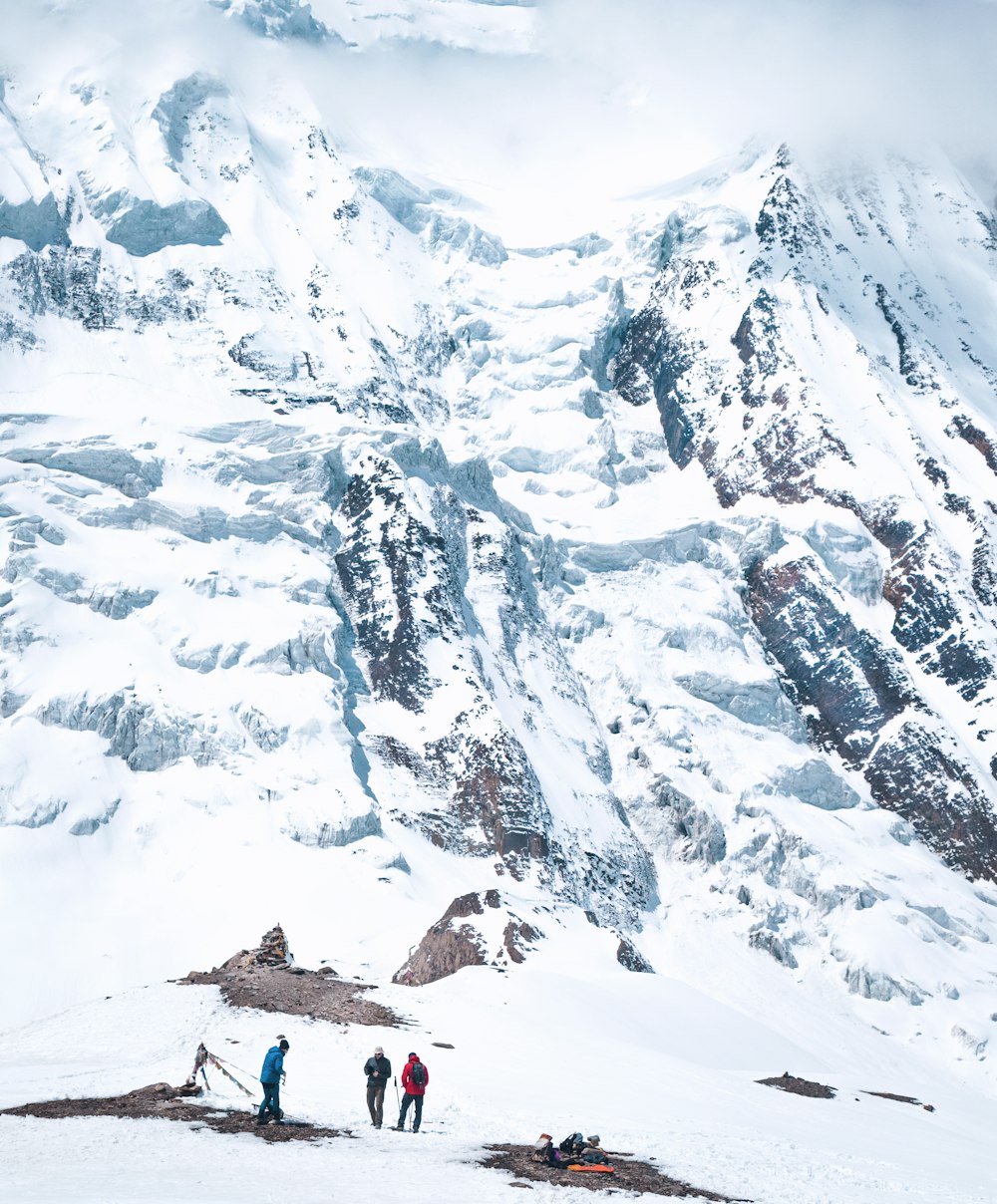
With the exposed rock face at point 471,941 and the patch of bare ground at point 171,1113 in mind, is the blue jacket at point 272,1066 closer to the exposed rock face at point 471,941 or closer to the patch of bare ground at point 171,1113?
the patch of bare ground at point 171,1113

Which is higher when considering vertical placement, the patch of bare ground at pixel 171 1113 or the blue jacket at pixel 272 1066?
the blue jacket at pixel 272 1066

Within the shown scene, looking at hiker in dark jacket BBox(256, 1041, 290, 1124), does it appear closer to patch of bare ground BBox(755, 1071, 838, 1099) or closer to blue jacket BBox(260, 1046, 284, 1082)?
blue jacket BBox(260, 1046, 284, 1082)

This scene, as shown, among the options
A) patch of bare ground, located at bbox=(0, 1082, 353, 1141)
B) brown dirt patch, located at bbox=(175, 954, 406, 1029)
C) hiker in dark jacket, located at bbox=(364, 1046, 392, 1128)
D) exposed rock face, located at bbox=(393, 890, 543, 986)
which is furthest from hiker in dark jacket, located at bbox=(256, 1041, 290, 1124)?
exposed rock face, located at bbox=(393, 890, 543, 986)

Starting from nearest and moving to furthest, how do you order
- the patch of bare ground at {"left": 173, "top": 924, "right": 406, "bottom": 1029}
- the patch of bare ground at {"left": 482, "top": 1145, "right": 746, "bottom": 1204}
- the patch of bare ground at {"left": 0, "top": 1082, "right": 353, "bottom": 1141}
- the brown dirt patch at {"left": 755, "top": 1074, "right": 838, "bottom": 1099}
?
1. the patch of bare ground at {"left": 482, "top": 1145, "right": 746, "bottom": 1204}
2. the patch of bare ground at {"left": 0, "top": 1082, "right": 353, "bottom": 1141}
3. the patch of bare ground at {"left": 173, "top": 924, "right": 406, "bottom": 1029}
4. the brown dirt patch at {"left": 755, "top": 1074, "right": 838, "bottom": 1099}

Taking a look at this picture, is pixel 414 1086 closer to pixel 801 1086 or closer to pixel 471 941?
pixel 801 1086

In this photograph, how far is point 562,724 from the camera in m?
189

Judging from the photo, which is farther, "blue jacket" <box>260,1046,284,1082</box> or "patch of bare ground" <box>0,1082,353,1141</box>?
"blue jacket" <box>260,1046,284,1082</box>

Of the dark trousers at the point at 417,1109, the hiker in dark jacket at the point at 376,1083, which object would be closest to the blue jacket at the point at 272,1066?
the hiker in dark jacket at the point at 376,1083

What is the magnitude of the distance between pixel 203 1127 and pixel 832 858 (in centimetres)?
15401

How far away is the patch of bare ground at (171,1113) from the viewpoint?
97.0 ft

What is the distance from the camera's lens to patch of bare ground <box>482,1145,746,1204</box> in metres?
26.6

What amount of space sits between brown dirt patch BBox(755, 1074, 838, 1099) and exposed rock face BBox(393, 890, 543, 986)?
2842 centimetres

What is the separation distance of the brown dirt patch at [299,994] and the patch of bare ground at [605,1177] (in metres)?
22.1

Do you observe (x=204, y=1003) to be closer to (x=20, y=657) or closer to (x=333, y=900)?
(x=333, y=900)
